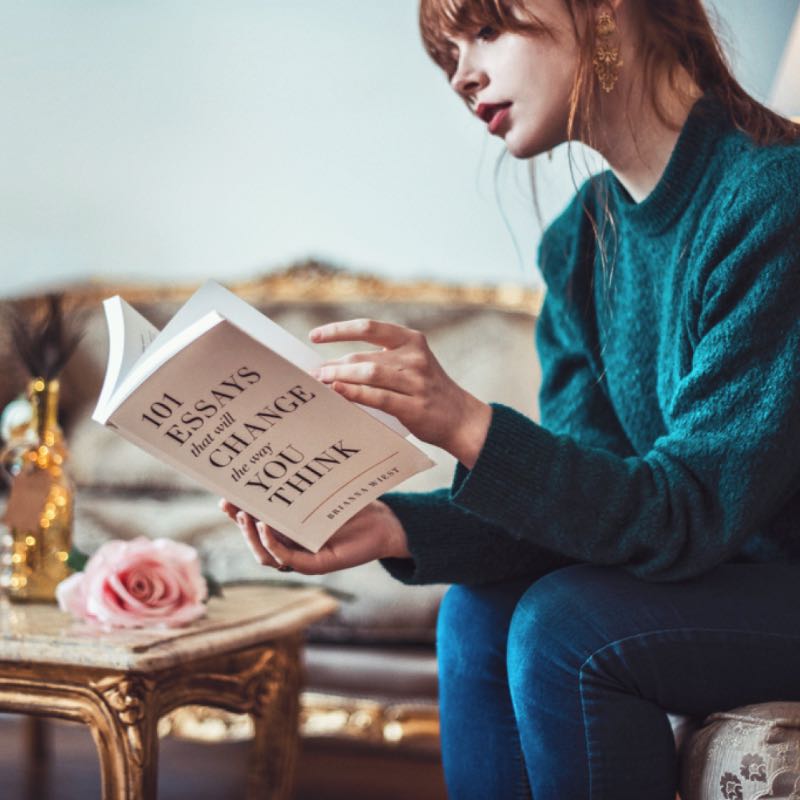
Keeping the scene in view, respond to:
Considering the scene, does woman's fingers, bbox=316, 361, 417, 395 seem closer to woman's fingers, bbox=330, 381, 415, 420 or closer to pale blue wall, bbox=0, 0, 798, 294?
woman's fingers, bbox=330, 381, 415, 420

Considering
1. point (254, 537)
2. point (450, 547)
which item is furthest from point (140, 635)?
point (450, 547)

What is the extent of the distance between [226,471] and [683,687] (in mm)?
370

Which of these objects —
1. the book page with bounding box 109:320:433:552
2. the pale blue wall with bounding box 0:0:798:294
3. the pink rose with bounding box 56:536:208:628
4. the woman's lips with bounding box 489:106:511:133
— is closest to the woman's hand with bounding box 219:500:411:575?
the book page with bounding box 109:320:433:552

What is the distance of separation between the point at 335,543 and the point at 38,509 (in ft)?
1.67

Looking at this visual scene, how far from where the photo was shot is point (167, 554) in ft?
3.64

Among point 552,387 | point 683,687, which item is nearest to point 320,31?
point 552,387

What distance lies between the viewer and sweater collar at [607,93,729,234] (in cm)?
92

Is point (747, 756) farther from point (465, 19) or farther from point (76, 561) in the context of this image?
point (76, 561)

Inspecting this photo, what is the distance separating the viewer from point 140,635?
0.99 meters

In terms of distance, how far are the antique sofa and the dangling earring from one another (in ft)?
2.46

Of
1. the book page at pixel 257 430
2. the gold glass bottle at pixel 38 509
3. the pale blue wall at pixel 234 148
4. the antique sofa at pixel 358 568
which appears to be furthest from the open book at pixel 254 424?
the pale blue wall at pixel 234 148

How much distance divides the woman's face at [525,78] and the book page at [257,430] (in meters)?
0.37

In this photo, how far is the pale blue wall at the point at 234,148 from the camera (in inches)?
95.2

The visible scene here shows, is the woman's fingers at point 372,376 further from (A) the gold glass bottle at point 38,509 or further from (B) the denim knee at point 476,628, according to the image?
(A) the gold glass bottle at point 38,509
